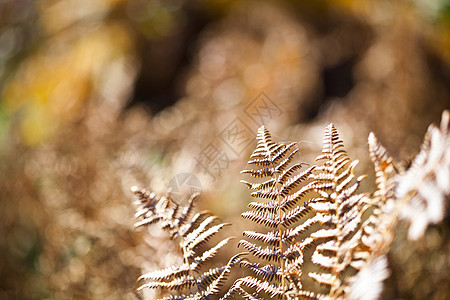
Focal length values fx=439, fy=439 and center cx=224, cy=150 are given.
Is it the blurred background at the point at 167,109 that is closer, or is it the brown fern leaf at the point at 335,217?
the brown fern leaf at the point at 335,217

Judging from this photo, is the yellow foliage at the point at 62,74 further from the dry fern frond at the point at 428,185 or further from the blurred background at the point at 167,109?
the dry fern frond at the point at 428,185

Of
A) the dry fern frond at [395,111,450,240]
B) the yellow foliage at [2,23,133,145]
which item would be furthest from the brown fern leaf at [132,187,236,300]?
the yellow foliage at [2,23,133,145]

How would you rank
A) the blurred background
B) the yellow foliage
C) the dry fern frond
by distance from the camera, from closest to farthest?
the dry fern frond < the blurred background < the yellow foliage

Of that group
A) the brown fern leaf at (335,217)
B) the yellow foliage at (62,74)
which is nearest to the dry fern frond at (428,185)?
the brown fern leaf at (335,217)

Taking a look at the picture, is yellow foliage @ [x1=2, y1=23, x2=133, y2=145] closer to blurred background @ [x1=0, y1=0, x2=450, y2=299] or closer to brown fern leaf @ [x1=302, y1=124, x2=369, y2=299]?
blurred background @ [x1=0, y1=0, x2=450, y2=299]

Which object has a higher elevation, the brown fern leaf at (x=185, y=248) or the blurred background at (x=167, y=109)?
the blurred background at (x=167, y=109)

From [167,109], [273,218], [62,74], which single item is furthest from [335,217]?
[62,74]
